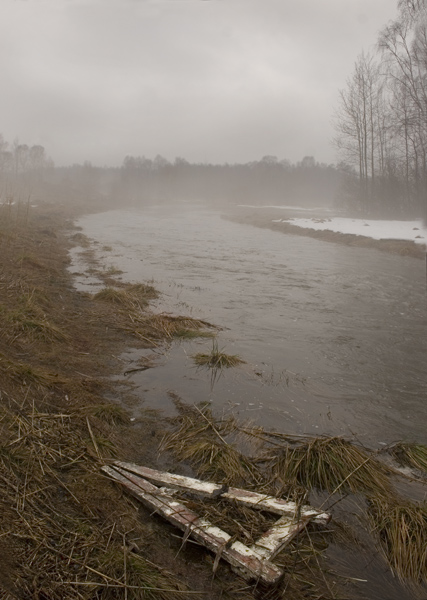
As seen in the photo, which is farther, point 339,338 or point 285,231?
point 285,231

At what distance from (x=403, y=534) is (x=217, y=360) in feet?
11.5

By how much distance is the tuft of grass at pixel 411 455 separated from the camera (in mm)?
3895

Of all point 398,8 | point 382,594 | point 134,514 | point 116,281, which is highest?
point 398,8

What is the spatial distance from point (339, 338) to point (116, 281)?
6.07 meters

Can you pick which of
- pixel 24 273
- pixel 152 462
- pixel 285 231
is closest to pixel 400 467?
pixel 152 462

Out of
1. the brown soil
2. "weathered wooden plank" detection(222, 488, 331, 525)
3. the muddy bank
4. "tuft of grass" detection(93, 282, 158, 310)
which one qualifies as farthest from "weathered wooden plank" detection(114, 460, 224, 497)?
the muddy bank

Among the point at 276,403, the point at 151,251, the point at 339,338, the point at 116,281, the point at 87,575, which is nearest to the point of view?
the point at 87,575

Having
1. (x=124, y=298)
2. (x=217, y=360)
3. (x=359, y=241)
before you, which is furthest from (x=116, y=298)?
(x=359, y=241)

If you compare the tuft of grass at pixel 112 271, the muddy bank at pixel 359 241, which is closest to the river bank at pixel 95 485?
the tuft of grass at pixel 112 271

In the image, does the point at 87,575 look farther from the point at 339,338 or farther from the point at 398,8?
the point at 398,8

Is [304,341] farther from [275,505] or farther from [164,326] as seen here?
[275,505]

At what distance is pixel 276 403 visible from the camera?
5051 millimetres

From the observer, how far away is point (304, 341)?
24.0ft

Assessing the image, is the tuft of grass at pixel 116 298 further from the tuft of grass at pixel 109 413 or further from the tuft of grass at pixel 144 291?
the tuft of grass at pixel 109 413
